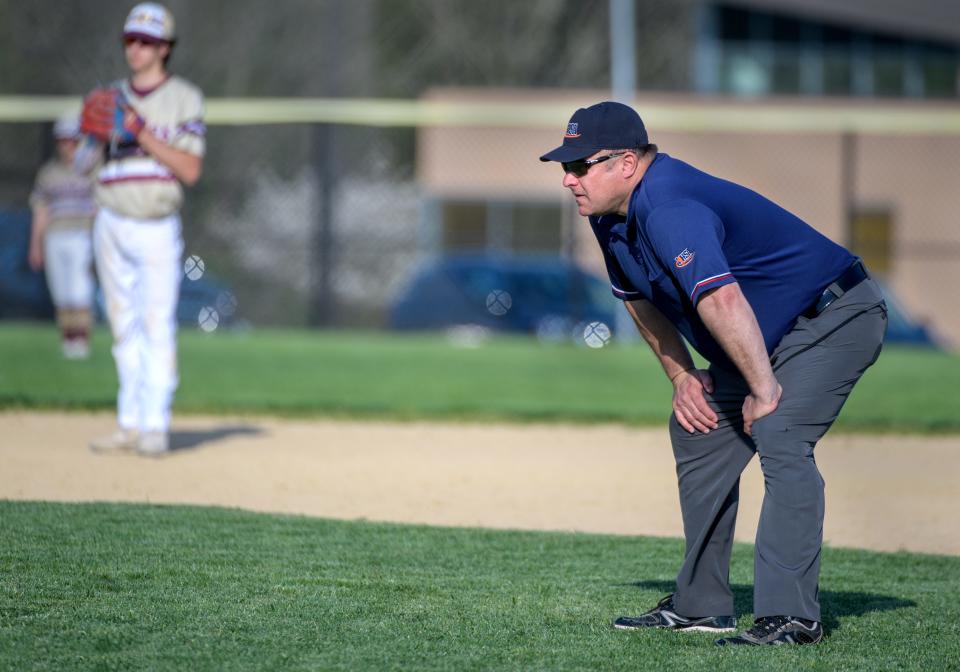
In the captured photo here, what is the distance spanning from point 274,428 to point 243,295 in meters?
13.9

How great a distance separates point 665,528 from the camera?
6.68m

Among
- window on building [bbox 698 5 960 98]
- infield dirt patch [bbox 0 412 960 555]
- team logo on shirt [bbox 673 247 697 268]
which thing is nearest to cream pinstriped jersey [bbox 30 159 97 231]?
infield dirt patch [bbox 0 412 960 555]

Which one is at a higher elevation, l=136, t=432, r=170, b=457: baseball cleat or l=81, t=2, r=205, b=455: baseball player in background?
l=81, t=2, r=205, b=455: baseball player in background

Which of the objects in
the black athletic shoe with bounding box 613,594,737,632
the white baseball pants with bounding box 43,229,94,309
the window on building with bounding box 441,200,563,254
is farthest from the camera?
the window on building with bounding box 441,200,563,254

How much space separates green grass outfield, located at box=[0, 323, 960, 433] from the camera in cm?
1085

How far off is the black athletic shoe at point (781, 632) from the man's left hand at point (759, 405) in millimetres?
568

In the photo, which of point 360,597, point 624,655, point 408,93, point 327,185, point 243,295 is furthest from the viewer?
point 408,93

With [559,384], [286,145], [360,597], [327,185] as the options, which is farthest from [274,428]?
[286,145]

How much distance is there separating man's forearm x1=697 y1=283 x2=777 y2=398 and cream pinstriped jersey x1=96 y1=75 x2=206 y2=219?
441 cm

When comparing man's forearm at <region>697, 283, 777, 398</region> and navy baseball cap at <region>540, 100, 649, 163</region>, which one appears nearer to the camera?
man's forearm at <region>697, 283, 777, 398</region>

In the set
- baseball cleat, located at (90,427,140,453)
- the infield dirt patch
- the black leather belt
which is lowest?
the infield dirt patch

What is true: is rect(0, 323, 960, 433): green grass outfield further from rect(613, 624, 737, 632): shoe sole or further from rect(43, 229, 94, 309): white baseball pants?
rect(613, 624, 737, 632): shoe sole

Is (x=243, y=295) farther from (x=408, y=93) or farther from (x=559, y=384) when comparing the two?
(x=408, y=93)

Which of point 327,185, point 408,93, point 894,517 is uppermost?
point 408,93
